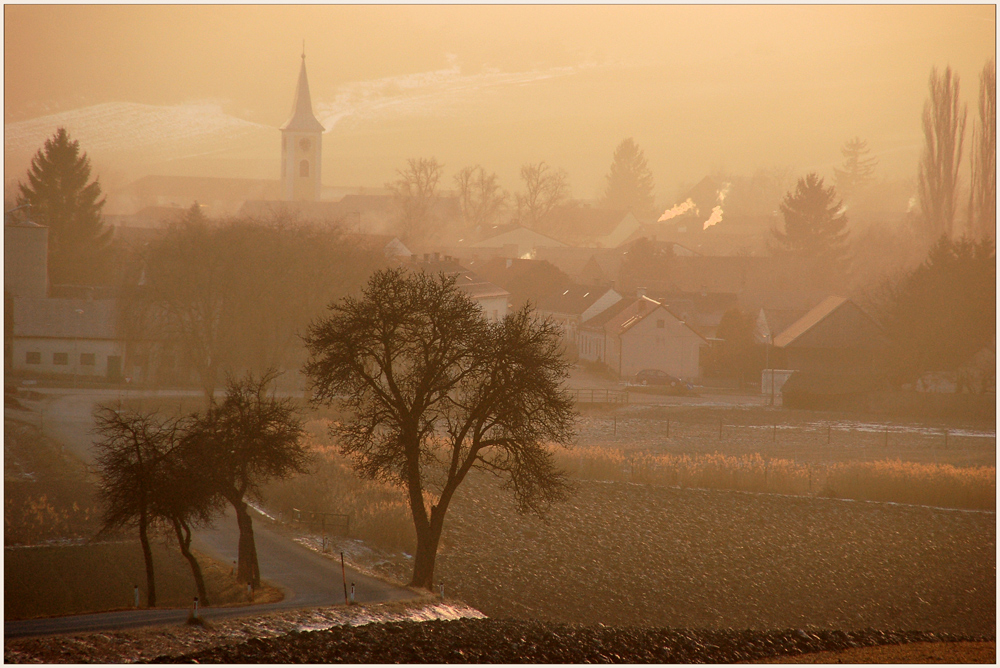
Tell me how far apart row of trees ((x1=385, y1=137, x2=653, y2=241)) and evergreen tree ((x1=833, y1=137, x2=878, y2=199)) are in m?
10.6

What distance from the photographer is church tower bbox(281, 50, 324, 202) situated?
107 ft

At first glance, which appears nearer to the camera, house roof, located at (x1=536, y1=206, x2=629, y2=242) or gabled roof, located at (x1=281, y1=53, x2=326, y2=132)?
gabled roof, located at (x1=281, y1=53, x2=326, y2=132)

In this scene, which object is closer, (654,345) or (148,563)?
(148,563)

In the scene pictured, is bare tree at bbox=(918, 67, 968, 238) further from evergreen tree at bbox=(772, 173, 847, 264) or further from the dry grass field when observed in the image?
the dry grass field

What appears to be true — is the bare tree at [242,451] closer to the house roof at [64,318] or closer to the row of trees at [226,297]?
the row of trees at [226,297]

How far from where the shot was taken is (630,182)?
174 feet

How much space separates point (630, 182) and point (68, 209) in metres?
32.1

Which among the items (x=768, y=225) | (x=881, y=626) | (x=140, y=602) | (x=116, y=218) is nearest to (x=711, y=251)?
(x=768, y=225)

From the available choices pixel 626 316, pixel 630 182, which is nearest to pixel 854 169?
pixel 630 182

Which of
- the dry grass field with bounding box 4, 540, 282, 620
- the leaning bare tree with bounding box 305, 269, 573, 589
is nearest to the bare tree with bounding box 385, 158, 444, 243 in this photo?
the leaning bare tree with bounding box 305, 269, 573, 589

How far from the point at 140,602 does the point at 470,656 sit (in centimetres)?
471

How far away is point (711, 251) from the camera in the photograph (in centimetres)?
6512

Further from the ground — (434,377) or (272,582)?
(434,377)

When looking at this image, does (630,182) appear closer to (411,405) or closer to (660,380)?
(660,380)
